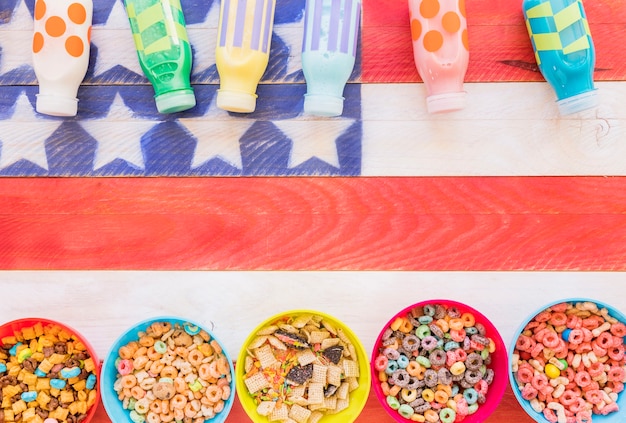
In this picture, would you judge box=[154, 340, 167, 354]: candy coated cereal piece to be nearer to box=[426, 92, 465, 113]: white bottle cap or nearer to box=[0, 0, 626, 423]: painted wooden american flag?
box=[0, 0, 626, 423]: painted wooden american flag

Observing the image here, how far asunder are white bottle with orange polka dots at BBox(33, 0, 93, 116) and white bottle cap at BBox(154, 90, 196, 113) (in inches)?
6.3

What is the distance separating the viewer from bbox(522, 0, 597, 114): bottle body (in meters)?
1.04

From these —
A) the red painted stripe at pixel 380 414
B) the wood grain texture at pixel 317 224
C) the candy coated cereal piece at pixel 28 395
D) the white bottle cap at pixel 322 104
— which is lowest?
the red painted stripe at pixel 380 414

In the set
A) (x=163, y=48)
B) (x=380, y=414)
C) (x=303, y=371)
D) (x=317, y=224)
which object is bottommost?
(x=380, y=414)

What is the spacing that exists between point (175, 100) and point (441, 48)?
1.55 feet

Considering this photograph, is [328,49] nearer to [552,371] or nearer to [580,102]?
[580,102]

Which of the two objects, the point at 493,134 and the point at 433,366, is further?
the point at 493,134

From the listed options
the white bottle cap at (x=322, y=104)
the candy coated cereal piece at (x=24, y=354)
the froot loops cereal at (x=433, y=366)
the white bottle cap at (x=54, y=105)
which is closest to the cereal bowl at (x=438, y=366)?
the froot loops cereal at (x=433, y=366)

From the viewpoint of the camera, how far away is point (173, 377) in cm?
101

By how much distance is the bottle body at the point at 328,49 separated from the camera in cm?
104

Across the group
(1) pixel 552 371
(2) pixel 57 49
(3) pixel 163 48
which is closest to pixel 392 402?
(1) pixel 552 371

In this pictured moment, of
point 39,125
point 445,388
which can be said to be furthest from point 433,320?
point 39,125

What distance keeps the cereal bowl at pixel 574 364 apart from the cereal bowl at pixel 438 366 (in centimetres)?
6

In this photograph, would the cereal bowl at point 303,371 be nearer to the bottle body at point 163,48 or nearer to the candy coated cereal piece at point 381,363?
the candy coated cereal piece at point 381,363
